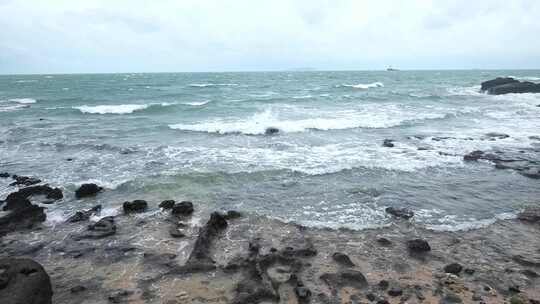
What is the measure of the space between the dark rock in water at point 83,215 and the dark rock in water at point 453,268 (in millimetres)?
9284

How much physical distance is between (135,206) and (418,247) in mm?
7844

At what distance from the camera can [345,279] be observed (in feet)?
25.6

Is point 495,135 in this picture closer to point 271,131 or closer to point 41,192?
point 271,131

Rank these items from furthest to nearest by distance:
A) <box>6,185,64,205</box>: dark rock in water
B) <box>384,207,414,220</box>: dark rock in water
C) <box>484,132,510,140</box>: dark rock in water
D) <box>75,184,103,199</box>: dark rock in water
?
<box>484,132,510,140</box>: dark rock in water
<box>75,184,103,199</box>: dark rock in water
<box>6,185,64,205</box>: dark rock in water
<box>384,207,414,220</box>: dark rock in water

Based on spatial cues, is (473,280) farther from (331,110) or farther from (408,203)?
(331,110)

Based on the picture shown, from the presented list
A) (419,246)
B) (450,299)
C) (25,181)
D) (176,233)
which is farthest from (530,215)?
(25,181)

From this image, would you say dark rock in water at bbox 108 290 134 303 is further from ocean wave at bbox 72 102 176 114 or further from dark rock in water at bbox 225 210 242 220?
ocean wave at bbox 72 102 176 114

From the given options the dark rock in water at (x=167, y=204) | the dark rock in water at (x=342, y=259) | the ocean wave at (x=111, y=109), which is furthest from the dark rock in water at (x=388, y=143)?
the ocean wave at (x=111, y=109)

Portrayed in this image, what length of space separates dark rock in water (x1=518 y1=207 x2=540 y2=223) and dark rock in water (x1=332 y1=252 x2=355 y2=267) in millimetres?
5590

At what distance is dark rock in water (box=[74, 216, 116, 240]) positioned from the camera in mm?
10034

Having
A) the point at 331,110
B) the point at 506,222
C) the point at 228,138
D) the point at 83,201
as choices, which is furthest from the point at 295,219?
the point at 331,110

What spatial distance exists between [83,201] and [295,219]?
6870 millimetres

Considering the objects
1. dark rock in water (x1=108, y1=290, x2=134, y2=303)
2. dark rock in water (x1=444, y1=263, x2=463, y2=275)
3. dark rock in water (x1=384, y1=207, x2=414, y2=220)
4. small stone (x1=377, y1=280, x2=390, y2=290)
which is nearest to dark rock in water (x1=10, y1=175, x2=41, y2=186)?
dark rock in water (x1=108, y1=290, x2=134, y2=303)

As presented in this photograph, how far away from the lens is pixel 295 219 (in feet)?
36.2
